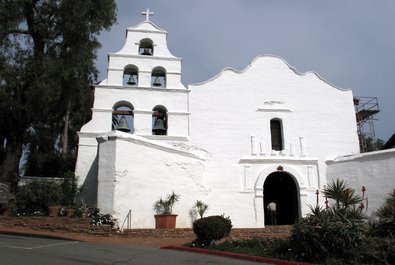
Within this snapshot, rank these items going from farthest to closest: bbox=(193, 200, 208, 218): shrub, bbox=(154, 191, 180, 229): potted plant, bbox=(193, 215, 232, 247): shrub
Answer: bbox=(193, 200, 208, 218): shrub < bbox=(154, 191, 180, 229): potted plant < bbox=(193, 215, 232, 247): shrub

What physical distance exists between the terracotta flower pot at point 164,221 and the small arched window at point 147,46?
9414mm

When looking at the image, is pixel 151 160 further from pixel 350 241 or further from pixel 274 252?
pixel 350 241

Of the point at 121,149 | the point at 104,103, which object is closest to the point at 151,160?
the point at 121,149

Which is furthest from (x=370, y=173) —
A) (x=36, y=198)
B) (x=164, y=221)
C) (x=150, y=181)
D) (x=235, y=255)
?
(x=36, y=198)

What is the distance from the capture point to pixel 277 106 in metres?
22.6

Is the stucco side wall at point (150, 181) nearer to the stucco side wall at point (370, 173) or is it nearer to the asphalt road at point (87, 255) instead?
the asphalt road at point (87, 255)

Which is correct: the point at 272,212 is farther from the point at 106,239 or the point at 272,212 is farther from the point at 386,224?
the point at 106,239

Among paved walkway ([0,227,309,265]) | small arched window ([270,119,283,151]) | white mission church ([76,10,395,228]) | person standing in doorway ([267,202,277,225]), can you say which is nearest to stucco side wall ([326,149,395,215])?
white mission church ([76,10,395,228])

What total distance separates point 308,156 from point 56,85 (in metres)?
13.2

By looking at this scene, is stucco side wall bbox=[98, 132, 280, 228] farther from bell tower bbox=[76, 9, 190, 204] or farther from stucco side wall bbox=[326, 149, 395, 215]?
stucco side wall bbox=[326, 149, 395, 215]

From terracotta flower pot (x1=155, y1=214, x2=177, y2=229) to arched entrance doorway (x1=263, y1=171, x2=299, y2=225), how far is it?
7.65 metres

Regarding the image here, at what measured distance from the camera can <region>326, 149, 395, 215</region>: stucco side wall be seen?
65.3ft

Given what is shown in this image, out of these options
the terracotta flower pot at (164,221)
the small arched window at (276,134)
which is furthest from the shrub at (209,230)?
the small arched window at (276,134)

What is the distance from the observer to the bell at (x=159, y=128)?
69.3 ft
